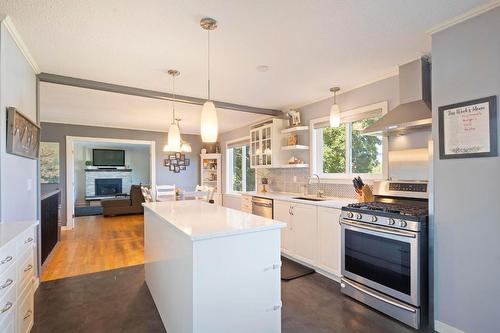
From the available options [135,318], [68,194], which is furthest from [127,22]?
[68,194]

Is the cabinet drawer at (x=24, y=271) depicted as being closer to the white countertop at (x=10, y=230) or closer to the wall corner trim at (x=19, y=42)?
the white countertop at (x=10, y=230)

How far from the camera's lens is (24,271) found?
173cm

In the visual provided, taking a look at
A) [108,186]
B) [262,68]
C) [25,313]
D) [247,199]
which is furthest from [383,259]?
[108,186]

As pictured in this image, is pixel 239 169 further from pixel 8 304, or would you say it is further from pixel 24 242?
pixel 8 304

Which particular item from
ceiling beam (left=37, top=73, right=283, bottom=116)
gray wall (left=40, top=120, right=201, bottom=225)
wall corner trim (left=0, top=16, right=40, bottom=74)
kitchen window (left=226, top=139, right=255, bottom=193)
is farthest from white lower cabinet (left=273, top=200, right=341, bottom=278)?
gray wall (left=40, top=120, right=201, bottom=225)

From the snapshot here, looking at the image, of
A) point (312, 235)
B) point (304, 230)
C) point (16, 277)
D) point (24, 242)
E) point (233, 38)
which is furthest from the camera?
point (304, 230)

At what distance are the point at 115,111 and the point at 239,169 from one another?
3124mm

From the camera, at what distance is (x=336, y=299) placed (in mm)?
2586

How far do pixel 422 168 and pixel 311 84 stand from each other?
163 centimetres

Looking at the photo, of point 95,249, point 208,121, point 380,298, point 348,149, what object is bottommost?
point 95,249

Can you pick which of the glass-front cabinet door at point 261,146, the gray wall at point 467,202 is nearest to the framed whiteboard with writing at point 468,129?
the gray wall at point 467,202

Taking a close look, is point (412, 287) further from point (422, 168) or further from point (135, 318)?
point (135, 318)

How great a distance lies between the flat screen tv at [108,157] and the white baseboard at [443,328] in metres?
11.2

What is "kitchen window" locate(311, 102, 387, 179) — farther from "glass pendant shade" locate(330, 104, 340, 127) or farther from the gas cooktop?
the gas cooktop
